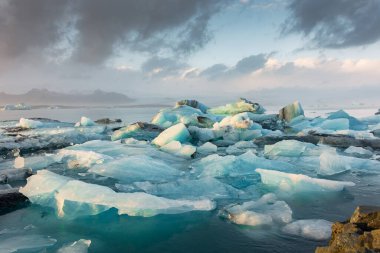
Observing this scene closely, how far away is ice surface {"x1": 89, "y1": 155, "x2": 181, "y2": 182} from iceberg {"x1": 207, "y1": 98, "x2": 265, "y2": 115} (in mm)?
14138

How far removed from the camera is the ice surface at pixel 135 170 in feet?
21.7

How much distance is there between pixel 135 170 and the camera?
22.2 feet

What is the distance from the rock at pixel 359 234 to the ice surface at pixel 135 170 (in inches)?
167

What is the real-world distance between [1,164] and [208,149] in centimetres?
589

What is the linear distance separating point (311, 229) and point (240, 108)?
57.8 ft

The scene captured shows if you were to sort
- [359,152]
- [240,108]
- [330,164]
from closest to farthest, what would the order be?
[330,164]
[359,152]
[240,108]

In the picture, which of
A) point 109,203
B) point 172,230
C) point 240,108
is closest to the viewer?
point 172,230

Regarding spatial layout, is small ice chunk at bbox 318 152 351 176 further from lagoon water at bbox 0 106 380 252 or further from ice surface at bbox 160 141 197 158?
ice surface at bbox 160 141 197 158

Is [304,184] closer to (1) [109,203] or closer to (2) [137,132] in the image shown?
(1) [109,203]

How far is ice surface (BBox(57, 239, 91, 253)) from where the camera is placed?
3.22 m

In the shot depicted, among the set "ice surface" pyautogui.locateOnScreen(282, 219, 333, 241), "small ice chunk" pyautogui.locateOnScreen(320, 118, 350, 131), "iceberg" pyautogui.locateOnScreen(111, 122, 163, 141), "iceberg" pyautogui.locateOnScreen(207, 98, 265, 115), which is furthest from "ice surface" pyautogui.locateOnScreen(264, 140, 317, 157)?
"iceberg" pyautogui.locateOnScreen(207, 98, 265, 115)

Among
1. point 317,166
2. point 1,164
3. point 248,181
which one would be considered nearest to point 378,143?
point 317,166

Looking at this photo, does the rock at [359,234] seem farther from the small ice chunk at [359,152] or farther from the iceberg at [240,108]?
the iceberg at [240,108]

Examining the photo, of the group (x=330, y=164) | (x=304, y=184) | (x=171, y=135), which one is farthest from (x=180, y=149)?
(x=304, y=184)
